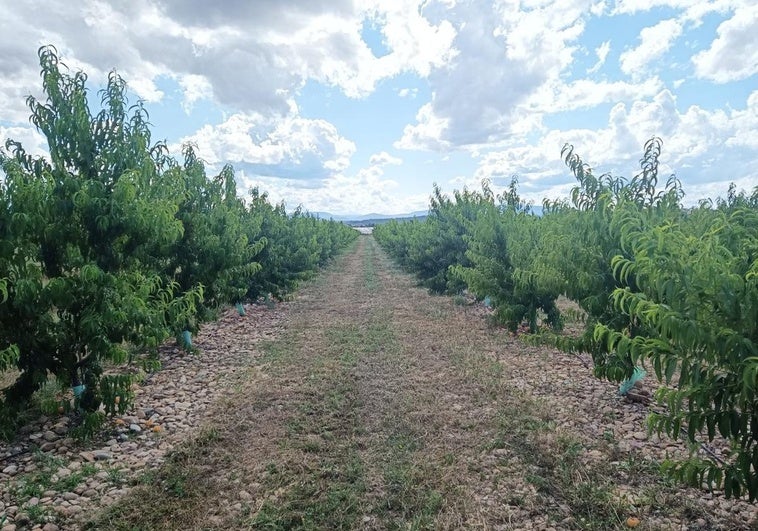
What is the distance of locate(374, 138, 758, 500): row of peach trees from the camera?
348 cm

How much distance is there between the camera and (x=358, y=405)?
7754 millimetres

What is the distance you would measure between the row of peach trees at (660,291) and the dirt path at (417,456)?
27.7 inches

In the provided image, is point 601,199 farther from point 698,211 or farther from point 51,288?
point 51,288

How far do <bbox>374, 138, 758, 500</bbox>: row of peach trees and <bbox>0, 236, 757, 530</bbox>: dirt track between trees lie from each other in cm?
76

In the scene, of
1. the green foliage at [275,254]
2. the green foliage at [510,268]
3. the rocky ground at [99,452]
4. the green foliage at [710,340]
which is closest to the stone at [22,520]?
the rocky ground at [99,452]

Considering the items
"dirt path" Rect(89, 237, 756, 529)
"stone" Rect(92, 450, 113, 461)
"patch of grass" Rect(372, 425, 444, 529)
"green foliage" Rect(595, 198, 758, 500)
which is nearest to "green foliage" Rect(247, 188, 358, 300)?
"dirt path" Rect(89, 237, 756, 529)

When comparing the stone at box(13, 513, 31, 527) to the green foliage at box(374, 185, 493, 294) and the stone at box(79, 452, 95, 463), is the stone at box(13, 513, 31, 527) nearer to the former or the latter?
the stone at box(79, 452, 95, 463)

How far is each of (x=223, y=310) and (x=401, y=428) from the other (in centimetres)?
1224

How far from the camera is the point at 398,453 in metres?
6.11

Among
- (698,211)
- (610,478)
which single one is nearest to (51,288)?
(610,478)

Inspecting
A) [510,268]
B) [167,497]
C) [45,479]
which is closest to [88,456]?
[45,479]

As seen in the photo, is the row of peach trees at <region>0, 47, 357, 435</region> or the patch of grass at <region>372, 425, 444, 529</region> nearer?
the patch of grass at <region>372, 425, 444, 529</region>

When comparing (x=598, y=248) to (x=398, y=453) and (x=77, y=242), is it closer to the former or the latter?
(x=398, y=453)

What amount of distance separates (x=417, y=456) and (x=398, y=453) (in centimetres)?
25
